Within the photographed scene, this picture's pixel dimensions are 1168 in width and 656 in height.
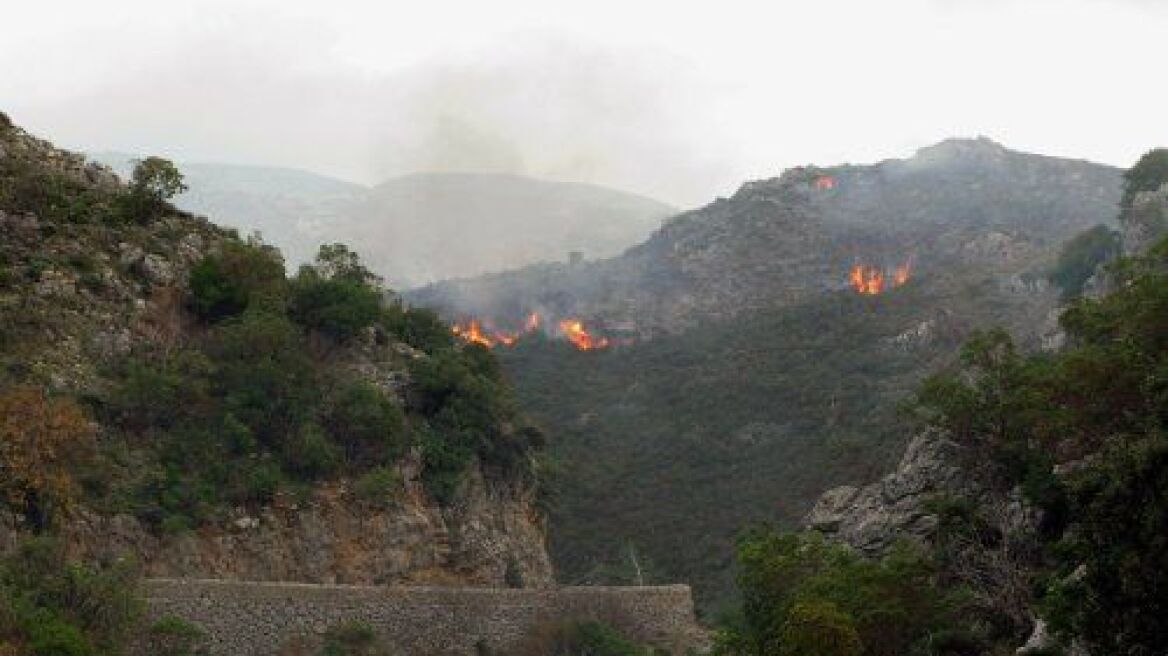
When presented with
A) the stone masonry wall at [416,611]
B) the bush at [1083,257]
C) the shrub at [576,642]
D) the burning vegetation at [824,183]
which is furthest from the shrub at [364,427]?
the burning vegetation at [824,183]

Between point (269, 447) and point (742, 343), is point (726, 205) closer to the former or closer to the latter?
point (742, 343)

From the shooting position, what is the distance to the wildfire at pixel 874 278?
375ft

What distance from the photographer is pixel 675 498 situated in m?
78.3

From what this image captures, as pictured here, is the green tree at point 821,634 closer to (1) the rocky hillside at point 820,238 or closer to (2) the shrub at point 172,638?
(2) the shrub at point 172,638

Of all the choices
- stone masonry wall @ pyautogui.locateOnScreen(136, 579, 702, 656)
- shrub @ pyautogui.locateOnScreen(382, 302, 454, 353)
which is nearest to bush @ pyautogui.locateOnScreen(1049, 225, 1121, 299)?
shrub @ pyautogui.locateOnScreen(382, 302, 454, 353)

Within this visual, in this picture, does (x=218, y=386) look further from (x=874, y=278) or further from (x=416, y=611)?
(x=874, y=278)

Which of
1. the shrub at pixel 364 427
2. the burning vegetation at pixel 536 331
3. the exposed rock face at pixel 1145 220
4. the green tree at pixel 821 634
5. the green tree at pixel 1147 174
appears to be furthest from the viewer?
the burning vegetation at pixel 536 331

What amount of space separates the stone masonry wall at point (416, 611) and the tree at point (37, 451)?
4134mm

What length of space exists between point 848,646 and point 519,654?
21.6 metres

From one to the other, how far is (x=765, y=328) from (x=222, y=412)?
217 feet

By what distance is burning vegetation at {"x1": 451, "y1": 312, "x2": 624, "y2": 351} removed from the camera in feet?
381

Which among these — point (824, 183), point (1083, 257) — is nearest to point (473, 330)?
point (824, 183)

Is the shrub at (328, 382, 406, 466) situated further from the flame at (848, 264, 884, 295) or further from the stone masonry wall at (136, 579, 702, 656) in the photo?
the flame at (848, 264, 884, 295)

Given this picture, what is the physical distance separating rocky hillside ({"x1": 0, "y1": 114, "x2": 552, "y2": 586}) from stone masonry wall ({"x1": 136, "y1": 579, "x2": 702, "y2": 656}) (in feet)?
10.8
